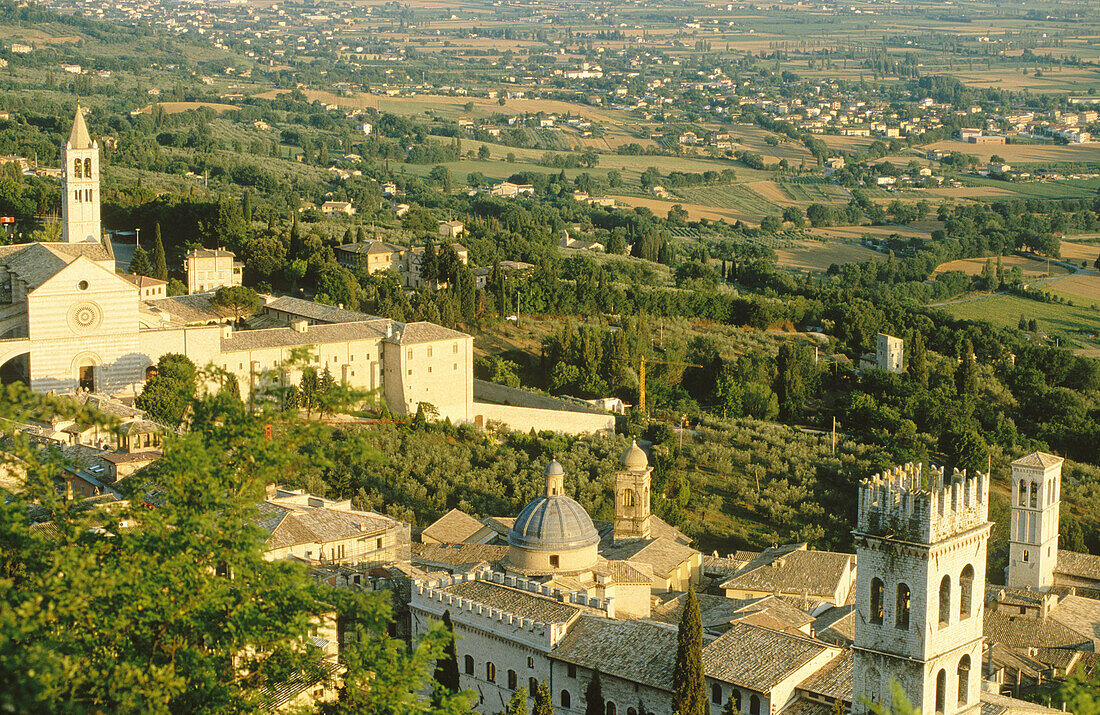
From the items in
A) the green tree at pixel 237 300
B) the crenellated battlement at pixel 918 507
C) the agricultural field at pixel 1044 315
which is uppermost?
the crenellated battlement at pixel 918 507

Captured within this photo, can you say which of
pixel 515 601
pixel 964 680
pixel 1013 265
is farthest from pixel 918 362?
pixel 1013 265

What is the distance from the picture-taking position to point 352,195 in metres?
88.1

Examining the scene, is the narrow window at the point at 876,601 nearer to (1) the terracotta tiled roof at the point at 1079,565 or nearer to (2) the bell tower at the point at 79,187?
(1) the terracotta tiled roof at the point at 1079,565

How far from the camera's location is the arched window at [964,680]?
19.6 m

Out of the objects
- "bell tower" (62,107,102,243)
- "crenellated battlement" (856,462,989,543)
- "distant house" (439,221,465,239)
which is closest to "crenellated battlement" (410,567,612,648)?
"crenellated battlement" (856,462,989,543)

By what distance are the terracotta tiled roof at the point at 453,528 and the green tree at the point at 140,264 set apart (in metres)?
21.3

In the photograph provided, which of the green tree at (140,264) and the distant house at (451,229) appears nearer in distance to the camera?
the green tree at (140,264)

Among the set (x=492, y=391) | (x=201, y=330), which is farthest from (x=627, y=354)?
(x=201, y=330)

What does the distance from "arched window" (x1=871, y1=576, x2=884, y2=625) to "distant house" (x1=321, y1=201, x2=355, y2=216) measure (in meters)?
61.5

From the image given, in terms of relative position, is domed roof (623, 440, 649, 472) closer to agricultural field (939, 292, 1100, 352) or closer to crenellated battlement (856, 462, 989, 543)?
crenellated battlement (856, 462, 989, 543)

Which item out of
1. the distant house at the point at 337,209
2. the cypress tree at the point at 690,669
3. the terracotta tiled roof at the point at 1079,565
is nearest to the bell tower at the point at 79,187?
the terracotta tiled roof at the point at 1079,565

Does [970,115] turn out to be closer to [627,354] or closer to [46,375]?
[627,354]

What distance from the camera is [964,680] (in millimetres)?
19625

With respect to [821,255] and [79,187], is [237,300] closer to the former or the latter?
[79,187]
